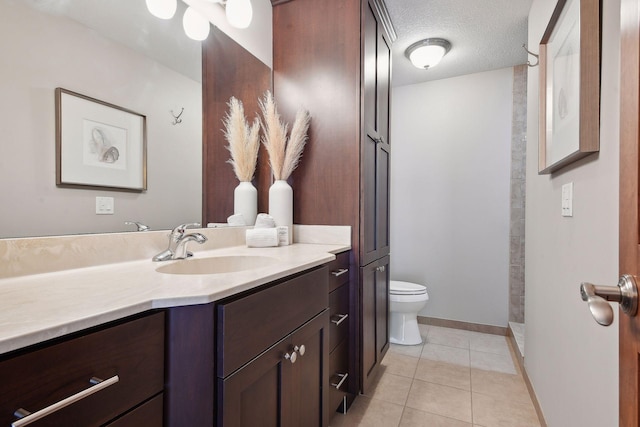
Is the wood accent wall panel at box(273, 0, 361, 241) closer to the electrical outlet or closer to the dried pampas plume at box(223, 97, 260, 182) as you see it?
the dried pampas plume at box(223, 97, 260, 182)

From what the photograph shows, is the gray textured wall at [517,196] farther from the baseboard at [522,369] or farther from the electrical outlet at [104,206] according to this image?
the electrical outlet at [104,206]

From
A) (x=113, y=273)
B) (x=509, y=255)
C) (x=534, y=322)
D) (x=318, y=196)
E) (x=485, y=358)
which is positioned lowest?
(x=485, y=358)

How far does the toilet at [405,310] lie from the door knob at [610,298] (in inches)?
76.9

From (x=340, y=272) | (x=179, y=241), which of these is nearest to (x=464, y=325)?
(x=340, y=272)

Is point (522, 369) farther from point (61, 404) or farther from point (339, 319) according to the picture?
point (61, 404)

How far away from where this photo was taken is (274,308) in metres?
0.92

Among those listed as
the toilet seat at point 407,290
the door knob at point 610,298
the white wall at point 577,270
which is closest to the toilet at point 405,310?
the toilet seat at point 407,290

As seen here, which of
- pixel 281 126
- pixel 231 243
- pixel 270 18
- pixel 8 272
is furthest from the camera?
pixel 270 18

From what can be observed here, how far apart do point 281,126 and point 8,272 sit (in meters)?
1.30

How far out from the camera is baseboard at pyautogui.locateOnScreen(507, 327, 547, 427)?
156cm

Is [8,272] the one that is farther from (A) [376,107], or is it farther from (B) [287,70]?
(A) [376,107]

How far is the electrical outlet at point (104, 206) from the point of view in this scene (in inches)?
41.1

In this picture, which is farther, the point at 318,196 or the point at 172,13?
the point at 318,196

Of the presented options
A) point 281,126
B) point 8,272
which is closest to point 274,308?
point 8,272
